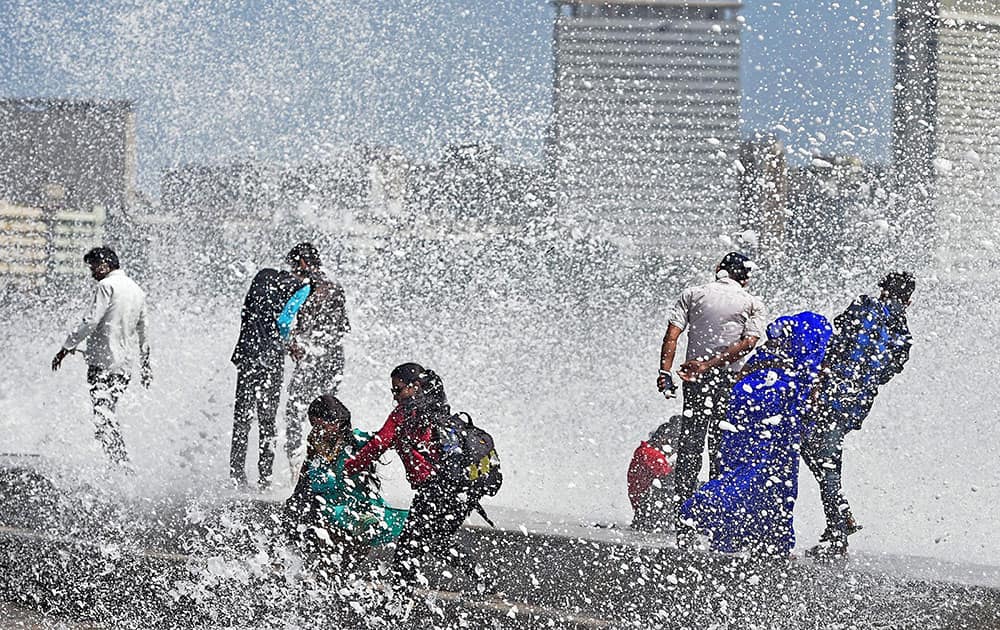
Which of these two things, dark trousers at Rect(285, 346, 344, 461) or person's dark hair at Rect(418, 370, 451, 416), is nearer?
person's dark hair at Rect(418, 370, 451, 416)

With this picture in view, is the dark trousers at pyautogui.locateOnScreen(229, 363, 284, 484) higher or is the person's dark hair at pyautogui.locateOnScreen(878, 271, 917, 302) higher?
the person's dark hair at pyautogui.locateOnScreen(878, 271, 917, 302)

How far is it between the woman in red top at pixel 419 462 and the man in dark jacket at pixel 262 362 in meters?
2.81

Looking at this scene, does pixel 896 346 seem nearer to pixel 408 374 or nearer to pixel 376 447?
pixel 408 374

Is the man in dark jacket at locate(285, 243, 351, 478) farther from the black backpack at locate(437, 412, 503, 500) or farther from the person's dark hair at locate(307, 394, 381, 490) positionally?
the black backpack at locate(437, 412, 503, 500)

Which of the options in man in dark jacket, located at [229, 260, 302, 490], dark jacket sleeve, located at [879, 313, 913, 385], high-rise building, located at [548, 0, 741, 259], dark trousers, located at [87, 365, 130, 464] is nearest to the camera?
dark jacket sleeve, located at [879, 313, 913, 385]

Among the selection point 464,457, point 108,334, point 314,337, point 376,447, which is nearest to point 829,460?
point 464,457

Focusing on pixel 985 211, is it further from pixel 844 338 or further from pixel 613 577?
pixel 613 577

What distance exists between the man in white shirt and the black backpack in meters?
4.11

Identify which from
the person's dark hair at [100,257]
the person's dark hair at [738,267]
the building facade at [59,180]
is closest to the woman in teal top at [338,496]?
the person's dark hair at [738,267]

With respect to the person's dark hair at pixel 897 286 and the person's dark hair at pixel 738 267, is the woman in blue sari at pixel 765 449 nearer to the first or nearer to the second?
the person's dark hair at pixel 897 286

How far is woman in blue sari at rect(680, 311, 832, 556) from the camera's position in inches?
228

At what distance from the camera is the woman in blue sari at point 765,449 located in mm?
5789

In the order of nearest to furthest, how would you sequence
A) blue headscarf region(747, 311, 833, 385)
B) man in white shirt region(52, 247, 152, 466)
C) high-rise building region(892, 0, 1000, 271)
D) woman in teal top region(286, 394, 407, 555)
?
1. woman in teal top region(286, 394, 407, 555)
2. blue headscarf region(747, 311, 833, 385)
3. man in white shirt region(52, 247, 152, 466)
4. high-rise building region(892, 0, 1000, 271)

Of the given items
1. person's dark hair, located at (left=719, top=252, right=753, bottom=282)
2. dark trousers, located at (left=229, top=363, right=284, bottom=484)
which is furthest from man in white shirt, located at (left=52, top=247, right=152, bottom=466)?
person's dark hair, located at (left=719, top=252, right=753, bottom=282)
